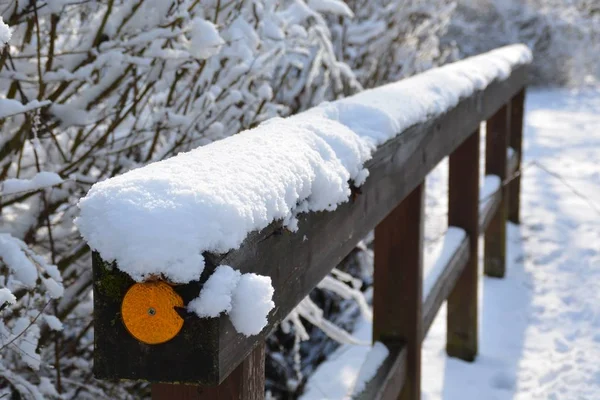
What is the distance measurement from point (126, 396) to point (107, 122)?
853 millimetres

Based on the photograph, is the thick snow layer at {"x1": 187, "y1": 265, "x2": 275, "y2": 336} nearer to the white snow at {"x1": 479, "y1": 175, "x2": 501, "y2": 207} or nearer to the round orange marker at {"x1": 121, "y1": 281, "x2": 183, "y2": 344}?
the round orange marker at {"x1": 121, "y1": 281, "x2": 183, "y2": 344}

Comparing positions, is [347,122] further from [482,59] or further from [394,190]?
[482,59]

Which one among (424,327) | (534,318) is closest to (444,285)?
(424,327)

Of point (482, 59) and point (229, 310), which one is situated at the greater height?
point (229, 310)

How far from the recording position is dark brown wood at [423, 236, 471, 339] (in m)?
2.62

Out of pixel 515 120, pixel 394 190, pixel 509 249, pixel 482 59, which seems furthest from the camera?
pixel 515 120

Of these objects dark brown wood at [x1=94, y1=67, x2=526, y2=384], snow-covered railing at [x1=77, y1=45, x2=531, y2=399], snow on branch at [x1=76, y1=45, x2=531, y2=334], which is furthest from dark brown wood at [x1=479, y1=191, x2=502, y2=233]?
snow on branch at [x1=76, y1=45, x2=531, y2=334]

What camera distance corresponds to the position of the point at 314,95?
155 inches

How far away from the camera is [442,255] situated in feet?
10.1

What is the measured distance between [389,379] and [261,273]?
3.89 feet

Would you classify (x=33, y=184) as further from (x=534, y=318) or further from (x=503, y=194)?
(x=503, y=194)

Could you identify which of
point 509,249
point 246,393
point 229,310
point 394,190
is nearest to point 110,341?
point 229,310

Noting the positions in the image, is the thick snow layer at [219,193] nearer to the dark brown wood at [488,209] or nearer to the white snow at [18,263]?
the white snow at [18,263]

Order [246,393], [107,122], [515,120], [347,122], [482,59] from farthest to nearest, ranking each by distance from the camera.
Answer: [515,120] → [482,59] → [107,122] → [347,122] → [246,393]
